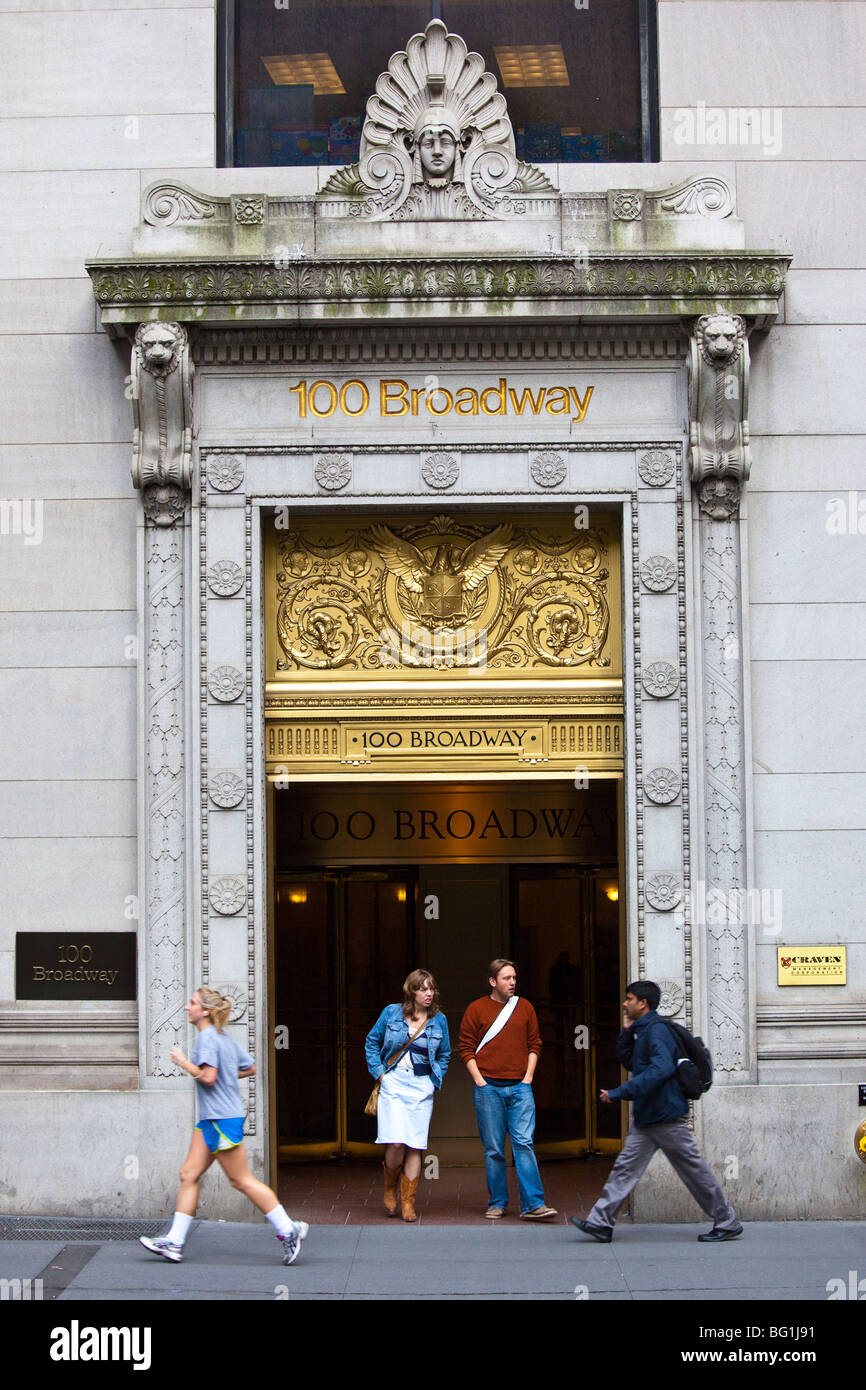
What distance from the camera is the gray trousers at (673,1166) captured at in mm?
9086

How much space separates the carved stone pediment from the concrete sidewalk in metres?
6.90

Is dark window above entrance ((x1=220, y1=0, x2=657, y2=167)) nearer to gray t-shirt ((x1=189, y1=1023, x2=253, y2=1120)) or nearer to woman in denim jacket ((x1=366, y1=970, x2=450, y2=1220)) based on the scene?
woman in denim jacket ((x1=366, y1=970, x2=450, y2=1220))

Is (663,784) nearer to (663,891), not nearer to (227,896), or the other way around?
(663,891)

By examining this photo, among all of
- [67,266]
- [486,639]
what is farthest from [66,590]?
[486,639]

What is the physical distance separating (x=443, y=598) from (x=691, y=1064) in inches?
147

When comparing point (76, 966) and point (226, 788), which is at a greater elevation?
point (226, 788)

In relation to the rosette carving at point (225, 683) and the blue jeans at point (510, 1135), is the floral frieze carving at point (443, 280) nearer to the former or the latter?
the rosette carving at point (225, 683)

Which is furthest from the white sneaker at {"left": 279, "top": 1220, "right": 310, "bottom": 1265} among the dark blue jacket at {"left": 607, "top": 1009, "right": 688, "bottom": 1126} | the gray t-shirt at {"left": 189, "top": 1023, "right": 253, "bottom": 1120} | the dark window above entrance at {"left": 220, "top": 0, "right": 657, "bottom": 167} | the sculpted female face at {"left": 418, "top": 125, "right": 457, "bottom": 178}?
the dark window above entrance at {"left": 220, "top": 0, "right": 657, "bottom": 167}

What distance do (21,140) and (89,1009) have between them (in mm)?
6181

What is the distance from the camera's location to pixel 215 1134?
8.72 meters

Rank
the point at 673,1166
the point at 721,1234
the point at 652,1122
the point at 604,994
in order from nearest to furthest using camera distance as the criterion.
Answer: the point at 652,1122 < the point at 673,1166 < the point at 721,1234 < the point at 604,994

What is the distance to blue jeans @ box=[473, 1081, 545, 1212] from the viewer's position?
10.2 m

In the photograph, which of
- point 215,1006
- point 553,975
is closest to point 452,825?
point 553,975
